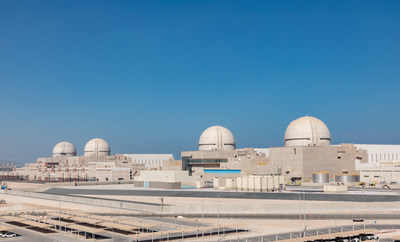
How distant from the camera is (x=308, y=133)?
400ft

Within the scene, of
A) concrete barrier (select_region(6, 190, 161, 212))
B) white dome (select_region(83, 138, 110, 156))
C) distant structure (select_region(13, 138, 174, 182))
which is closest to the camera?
concrete barrier (select_region(6, 190, 161, 212))

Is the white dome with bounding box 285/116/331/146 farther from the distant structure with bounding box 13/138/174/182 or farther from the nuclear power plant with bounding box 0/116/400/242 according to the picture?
the distant structure with bounding box 13/138/174/182

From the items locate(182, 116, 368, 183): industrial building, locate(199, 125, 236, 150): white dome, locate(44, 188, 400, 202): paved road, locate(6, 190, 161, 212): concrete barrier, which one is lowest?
locate(6, 190, 161, 212): concrete barrier

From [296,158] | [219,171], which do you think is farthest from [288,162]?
[219,171]

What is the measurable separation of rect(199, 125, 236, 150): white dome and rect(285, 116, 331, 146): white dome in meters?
25.9

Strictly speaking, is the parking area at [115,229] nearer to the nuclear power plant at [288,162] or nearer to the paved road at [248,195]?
the paved road at [248,195]

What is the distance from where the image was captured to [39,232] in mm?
55250

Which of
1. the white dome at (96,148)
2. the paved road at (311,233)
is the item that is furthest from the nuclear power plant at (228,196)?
the white dome at (96,148)

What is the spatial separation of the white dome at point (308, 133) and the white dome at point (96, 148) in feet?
303

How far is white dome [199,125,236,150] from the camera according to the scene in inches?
5719

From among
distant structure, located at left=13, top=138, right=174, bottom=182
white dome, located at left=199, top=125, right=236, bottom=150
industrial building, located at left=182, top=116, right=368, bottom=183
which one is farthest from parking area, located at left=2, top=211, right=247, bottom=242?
distant structure, located at left=13, top=138, right=174, bottom=182

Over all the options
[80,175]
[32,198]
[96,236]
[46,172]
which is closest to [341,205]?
[96,236]

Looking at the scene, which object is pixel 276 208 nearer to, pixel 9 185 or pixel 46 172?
pixel 9 185

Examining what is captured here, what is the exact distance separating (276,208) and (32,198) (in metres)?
63.7
